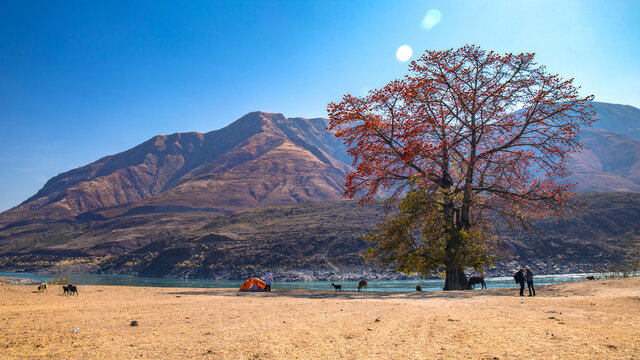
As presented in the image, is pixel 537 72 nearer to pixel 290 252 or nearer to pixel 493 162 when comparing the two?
pixel 493 162

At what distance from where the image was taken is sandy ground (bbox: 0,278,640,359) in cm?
680

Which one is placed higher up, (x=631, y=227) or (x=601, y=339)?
(x=631, y=227)

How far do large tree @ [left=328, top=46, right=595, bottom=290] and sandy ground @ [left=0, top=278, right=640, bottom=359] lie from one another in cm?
997

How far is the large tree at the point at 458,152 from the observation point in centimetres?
2150

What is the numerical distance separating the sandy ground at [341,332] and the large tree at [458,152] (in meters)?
9.97

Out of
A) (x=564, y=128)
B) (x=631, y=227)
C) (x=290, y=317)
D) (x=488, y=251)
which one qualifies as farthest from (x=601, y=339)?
(x=631, y=227)

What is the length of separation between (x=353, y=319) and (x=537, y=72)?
19.0m

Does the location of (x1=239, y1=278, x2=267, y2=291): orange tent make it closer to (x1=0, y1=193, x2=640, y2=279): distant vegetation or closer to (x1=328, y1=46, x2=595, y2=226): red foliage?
(x1=328, y1=46, x2=595, y2=226): red foliage

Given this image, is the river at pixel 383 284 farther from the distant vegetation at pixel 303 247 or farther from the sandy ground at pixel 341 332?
the sandy ground at pixel 341 332

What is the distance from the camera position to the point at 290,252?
78000 millimetres

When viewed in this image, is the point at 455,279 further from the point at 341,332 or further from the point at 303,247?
the point at 303,247

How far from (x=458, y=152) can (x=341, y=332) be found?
17433 millimetres

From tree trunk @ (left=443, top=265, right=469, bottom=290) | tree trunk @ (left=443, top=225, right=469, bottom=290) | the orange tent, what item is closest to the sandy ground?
tree trunk @ (left=443, top=225, right=469, bottom=290)

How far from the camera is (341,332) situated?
28.2 ft
